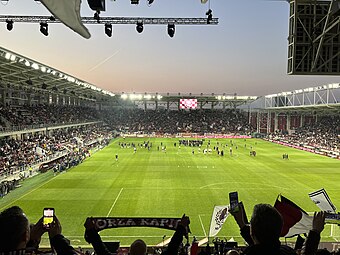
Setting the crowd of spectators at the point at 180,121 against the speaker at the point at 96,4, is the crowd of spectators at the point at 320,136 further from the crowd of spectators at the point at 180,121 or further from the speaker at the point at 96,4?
the speaker at the point at 96,4

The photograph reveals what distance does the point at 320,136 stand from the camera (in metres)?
67.0

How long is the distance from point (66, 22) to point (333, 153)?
5345 cm

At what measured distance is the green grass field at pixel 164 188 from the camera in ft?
62.8

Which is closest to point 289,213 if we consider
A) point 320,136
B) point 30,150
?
point 30,150

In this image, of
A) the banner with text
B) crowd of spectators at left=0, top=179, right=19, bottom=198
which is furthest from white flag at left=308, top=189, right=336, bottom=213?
crowd of spectators at left=0, top=179, right=19, bottom=198

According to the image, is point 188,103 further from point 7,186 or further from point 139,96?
point 7,186

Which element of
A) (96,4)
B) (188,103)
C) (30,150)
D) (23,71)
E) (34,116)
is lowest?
(30,150)

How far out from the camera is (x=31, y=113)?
165 feet

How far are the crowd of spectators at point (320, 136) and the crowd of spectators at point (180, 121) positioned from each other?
52.2 ft

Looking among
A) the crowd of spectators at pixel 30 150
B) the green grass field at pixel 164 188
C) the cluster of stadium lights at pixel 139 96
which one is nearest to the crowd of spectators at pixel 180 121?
the cluster of stadium lights at pixel 139 96

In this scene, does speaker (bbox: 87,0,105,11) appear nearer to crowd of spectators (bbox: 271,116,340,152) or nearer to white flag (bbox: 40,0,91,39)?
white flag (bbox: 40,0,91,39)

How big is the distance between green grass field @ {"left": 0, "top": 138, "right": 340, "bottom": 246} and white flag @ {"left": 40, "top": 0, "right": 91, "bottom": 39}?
1430cm

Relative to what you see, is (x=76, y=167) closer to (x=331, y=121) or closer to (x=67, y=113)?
(x=67, y=113)

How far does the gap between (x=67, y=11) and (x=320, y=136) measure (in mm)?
71631
